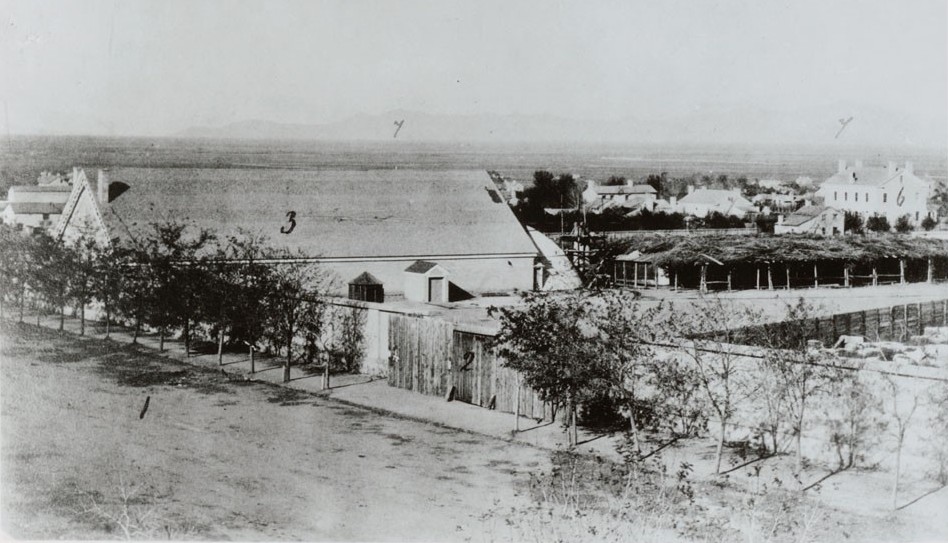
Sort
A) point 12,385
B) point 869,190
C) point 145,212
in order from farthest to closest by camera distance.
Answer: point 869,190, point 145,212, point 12,385

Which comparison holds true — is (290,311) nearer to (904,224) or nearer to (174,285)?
(174,285)

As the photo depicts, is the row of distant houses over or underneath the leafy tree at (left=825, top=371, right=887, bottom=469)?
over

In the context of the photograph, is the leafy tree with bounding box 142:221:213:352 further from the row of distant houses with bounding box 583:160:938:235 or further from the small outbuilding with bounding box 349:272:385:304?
the row of distant houses with bounding box 583:160:938:235

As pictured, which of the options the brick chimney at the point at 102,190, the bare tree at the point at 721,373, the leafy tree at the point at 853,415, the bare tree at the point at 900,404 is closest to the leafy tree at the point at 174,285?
the brick chimney at the point at 102,190

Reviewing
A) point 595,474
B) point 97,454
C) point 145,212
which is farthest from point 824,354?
point 145,212

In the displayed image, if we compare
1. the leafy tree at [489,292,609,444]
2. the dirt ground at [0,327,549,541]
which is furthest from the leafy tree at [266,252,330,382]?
the leafy tree at [489,292,609,444]

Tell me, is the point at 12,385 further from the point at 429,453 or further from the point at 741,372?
the point at 741,372

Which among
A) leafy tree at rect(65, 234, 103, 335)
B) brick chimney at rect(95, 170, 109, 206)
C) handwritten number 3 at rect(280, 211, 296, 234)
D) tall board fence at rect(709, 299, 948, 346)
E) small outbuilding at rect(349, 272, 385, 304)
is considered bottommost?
tall board fence at rect(709, 299, 948, 346)

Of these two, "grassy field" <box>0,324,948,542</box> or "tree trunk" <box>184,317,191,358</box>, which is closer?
"grassy field" <box>0,324,948,542</box>
